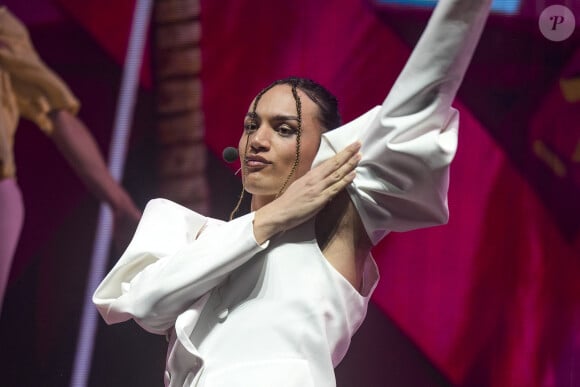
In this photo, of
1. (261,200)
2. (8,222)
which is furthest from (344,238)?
(8,222)

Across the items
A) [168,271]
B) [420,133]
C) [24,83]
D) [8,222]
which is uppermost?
[420,133]

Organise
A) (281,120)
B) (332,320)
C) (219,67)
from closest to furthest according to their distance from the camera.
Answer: (332,320) → (281,120) → (219,67)

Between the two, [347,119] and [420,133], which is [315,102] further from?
[347,119]

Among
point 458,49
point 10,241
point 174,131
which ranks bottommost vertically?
point 10,241

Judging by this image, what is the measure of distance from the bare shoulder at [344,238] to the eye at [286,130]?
18cm

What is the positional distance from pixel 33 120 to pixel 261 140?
1576 millimetres

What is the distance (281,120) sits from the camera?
163cm

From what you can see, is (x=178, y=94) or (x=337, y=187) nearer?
(x=337, y=187)

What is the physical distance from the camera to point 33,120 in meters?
2.93

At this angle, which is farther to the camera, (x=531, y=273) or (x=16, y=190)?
(x=16, y=190)

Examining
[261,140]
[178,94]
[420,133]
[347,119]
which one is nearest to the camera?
[420,133]

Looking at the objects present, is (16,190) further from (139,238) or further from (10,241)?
(139,238)

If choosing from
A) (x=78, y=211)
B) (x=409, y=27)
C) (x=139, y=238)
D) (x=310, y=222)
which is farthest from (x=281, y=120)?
(x=78, y=211)

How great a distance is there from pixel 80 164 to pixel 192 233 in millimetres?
1277
